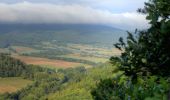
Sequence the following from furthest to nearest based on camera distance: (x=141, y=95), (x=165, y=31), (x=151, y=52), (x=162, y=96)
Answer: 1. (x=151, y=52)
2. (x=165, y=31)
3. (x=141, y=95)
4. (x=162, y=96)

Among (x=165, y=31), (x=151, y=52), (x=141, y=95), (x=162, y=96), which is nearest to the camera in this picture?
(x=162, y=96)

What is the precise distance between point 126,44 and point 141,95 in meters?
4.48

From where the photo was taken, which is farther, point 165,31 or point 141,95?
point 165,31

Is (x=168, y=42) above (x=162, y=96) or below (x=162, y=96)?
above

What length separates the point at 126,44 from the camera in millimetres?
16938

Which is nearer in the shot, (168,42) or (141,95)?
(141,95)

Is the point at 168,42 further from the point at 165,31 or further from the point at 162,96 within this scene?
the point at 162,96

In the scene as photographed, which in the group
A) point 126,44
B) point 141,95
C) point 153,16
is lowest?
point 141,95

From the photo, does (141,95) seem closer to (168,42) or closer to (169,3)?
(168,42)

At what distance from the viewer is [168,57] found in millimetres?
16406

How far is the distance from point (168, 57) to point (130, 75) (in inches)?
66.4

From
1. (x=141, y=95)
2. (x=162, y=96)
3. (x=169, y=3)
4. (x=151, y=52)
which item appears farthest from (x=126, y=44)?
(x=162, y=96)

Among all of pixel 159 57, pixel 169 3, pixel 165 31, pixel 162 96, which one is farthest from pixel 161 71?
pixel 162 96

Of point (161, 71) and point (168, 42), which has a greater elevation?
point (168, 42)
